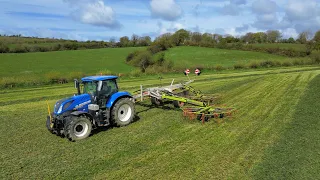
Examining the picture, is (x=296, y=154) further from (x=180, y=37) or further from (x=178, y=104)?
(x=180, y=37)

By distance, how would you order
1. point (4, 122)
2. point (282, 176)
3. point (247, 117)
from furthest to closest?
point (4, 122) < point (247, 117) < point (282, 176)

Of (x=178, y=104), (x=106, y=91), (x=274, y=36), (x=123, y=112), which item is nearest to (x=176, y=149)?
(x=123, y=112)

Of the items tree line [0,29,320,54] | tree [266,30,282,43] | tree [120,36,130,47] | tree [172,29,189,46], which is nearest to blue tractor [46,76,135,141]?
tree line [0,29,320,54]

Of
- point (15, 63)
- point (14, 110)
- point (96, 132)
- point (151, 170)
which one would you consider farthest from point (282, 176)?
point (15, 63)

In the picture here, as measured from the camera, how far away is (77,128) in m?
9.46

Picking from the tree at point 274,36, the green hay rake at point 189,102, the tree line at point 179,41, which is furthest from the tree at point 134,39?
the green hay rake at point 189,102

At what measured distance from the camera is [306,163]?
7164 millimetres

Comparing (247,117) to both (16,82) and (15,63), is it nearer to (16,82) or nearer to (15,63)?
(16,82)

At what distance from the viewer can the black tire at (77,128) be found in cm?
901

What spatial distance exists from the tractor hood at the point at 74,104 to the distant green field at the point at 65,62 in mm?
34389

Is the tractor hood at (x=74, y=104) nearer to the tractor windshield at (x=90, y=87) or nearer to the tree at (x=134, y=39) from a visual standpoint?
the tractor windshield at (x=90, y=87)

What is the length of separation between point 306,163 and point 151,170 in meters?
3.81

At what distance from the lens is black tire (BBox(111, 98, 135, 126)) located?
10.5 metres

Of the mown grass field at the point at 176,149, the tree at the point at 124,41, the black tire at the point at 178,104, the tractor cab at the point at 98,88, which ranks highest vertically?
the tree at the point at 124,41
